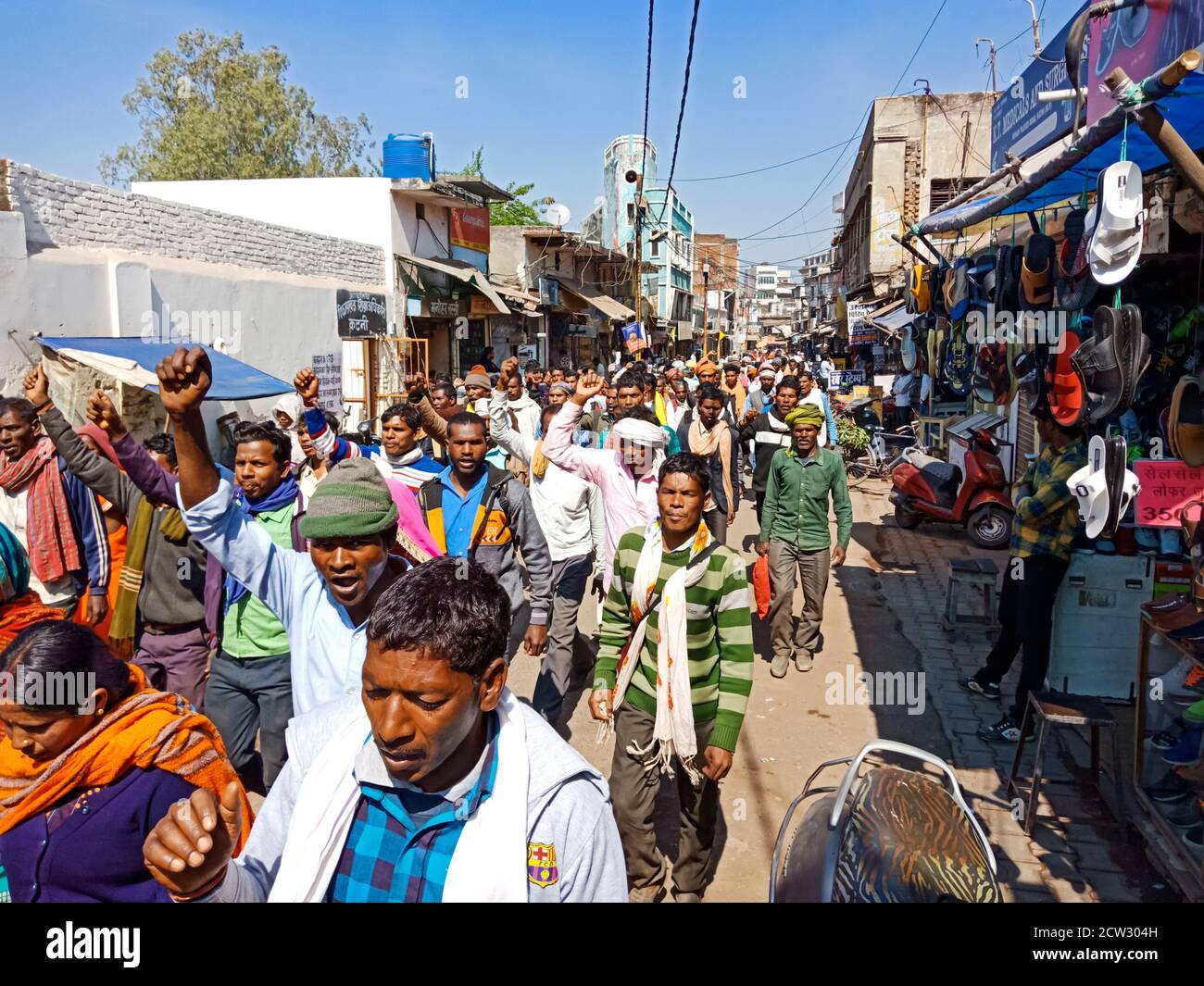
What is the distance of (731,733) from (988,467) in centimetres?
826

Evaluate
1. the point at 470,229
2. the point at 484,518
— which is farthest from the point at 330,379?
the point at 484,518

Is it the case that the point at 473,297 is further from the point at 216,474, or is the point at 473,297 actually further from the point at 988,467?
the point at 216,474

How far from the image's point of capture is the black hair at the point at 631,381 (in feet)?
23.1

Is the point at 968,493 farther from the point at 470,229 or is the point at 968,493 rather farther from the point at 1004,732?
the point at 470,229

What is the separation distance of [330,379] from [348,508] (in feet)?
41.2

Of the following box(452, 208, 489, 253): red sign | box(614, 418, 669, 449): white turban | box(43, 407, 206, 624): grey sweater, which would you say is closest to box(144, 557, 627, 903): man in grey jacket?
box(43, 407, 206, 624): grey sweater

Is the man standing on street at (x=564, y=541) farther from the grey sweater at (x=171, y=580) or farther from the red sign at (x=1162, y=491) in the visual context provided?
the red sign at (x=1162, y=491)

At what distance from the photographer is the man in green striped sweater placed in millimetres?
3330

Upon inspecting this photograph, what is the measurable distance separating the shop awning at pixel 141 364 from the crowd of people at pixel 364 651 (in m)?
2.77

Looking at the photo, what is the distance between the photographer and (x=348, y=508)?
2527mm

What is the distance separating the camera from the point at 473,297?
2006 centimetres

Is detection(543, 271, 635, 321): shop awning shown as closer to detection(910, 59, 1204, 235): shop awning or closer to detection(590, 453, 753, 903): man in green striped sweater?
detection(910, 59, 1204, 235): shop awning

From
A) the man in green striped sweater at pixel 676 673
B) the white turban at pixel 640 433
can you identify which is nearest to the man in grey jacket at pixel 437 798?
the man in green striped sweater at pixel 676 673
